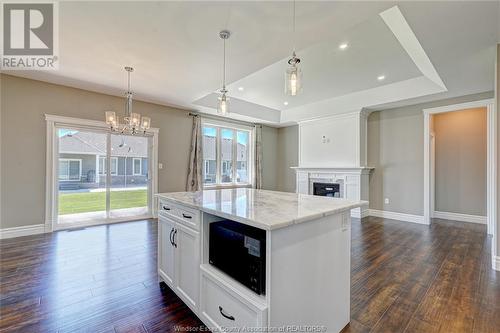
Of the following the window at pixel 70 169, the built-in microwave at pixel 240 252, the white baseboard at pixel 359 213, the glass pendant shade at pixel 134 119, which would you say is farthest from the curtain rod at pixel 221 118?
the built-in microwave at pixel 240 252

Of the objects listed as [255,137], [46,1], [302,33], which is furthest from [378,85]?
[46,1]

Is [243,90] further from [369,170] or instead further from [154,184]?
[369,170]

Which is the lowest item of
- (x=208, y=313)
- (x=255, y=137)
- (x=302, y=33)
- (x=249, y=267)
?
(x=208, y=313)

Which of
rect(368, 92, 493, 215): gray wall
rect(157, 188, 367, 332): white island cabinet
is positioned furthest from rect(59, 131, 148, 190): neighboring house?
rect(368, 92, 493, 215): gray wall

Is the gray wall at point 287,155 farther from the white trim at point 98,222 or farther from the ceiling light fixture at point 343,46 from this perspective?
the white trim at point 98,222

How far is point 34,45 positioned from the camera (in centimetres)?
291

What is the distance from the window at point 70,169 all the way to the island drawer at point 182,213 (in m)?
3.36

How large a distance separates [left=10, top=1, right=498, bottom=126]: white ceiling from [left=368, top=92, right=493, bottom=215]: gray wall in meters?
0.57

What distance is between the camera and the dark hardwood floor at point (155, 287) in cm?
179

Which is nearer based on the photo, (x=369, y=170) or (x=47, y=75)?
(x=47, y=75)

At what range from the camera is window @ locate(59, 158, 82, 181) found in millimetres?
4402

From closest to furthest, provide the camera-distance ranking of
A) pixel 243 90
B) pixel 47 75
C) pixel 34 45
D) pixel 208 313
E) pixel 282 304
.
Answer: pixel 282 304, pixel 208 313, pixel 34 45, pixel 47 75, pixel 243 90

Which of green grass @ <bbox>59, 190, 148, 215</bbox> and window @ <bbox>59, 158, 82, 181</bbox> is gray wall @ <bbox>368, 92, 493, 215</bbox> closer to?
green grass @ <bbox>59, 190, 148, 215</bbox>

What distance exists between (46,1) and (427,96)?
5.97 meters
